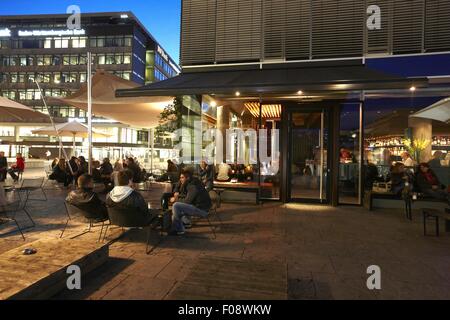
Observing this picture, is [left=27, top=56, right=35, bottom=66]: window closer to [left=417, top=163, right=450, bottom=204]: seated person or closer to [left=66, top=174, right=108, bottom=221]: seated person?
[left=66, top=174, right=108, bottom=221]: seated person

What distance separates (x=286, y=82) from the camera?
694cm

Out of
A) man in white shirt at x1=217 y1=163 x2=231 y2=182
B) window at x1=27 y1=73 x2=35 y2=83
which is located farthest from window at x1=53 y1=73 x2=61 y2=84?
man in white shirt at x1=217 y1=163 x2=231 y2=182

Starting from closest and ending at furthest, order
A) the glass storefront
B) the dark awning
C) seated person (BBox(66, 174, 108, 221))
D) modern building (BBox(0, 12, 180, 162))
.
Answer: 1. seated person (BBox(66, 174, 108, 221))
2. the dark awning
3. the glass storefront
4. modern building (BBox(0, 12, 180, 162))

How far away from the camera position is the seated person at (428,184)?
755 cm

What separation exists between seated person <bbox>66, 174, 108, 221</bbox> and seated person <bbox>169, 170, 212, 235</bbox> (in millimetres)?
1197

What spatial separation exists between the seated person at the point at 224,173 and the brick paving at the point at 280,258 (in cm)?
239

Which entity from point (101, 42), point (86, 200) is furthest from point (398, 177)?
point (101, 42)

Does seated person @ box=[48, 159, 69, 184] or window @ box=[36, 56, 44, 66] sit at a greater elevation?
window @ box=[36, 56, 44, 66]

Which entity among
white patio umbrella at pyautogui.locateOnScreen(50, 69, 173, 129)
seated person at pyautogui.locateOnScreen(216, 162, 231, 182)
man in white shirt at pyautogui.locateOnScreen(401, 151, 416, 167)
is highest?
white patio umbrella at pyautogui.locateOnScreen(50, 69, 173, 129)

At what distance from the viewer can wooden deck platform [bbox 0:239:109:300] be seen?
2.85m

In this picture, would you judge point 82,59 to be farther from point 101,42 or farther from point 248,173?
point 248,173

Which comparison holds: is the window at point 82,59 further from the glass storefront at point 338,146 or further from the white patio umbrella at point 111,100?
the glass storefront at point 338,146

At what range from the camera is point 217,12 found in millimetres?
9766
